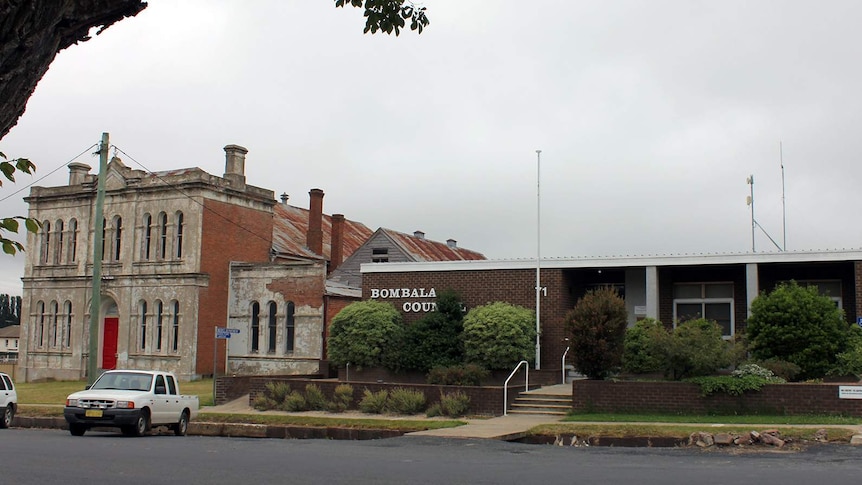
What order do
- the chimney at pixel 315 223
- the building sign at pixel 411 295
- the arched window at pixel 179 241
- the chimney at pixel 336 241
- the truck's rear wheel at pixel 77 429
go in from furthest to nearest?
the chimney at pixel 336 241 → the chimney at pixel 315 223 → the arched window at pixel 179 241 → the building sign at pixel 411 295 → the truck's rear wheel at pixel 77 429

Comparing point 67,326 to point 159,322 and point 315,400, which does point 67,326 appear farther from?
point 315,400

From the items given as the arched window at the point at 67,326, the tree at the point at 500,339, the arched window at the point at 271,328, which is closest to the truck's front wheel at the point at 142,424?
the tree at the point at 500,339

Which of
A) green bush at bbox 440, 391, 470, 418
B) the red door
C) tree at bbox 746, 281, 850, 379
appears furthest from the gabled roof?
tree at bbox 746, 281, 850, 379

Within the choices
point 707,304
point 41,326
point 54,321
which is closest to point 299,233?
point 54,321

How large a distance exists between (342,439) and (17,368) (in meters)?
28.6

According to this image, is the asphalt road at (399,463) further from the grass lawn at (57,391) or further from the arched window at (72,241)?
the arched window at (72,241)

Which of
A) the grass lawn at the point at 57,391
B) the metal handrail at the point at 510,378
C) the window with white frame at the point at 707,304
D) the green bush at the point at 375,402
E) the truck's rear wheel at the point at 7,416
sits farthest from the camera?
the grass lawn at the point at 57,391

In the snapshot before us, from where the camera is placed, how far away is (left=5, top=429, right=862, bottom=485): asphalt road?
12227mm

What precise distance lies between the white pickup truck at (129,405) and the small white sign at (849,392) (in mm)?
15574

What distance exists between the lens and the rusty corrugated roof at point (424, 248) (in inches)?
1833

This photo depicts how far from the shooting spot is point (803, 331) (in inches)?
983

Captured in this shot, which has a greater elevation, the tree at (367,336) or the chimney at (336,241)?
the chimney at (336,241)

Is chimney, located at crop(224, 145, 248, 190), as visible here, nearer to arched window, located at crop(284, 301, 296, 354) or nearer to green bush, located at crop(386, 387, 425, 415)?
arched window, located at crop(284, 301, 296, 354)

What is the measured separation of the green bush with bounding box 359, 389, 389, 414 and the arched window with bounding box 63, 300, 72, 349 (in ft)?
74.1
